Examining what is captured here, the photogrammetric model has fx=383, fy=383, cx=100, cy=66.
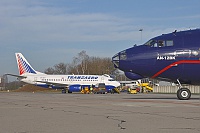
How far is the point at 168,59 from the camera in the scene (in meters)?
24.3

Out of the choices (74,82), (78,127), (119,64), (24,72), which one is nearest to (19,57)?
(24,72)

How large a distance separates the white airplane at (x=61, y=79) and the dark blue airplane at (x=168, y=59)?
4168cm

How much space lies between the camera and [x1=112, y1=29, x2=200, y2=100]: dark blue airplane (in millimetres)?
24109

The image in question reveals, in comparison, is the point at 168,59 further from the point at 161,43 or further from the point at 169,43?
the point at 161,43

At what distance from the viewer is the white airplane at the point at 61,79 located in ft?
224

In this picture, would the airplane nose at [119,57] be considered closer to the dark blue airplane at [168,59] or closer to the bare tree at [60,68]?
the dark blue airplane at [168,59]

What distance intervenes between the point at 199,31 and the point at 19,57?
55.3 metres

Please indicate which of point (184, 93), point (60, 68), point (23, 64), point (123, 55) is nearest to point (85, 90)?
point (23, 64)

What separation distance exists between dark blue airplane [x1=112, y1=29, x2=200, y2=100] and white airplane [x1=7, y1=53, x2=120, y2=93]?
41683 mm

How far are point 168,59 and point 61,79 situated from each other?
4931 cm

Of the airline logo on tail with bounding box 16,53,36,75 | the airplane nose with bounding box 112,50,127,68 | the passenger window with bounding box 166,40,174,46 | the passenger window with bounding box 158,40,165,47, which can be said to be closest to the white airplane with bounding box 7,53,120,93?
the airline logo on tail with bounding box 16,53,36,75

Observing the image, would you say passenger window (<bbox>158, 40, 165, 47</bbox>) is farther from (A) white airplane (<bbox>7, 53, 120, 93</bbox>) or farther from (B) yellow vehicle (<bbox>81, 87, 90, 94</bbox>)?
(A) white airplane (<bbox>7, 53, 120, 93</bbox>)

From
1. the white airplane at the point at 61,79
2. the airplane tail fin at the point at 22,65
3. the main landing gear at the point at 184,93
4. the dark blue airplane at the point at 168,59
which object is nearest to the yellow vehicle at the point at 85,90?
the white airplane at the point at 61,79

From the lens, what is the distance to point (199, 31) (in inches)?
976
